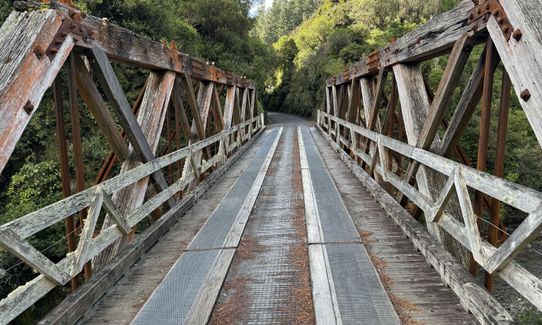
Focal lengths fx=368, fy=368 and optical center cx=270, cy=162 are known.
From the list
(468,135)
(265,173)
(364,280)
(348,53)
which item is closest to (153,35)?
(265,173)

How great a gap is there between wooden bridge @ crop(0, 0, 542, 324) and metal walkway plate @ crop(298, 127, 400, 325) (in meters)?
0.02

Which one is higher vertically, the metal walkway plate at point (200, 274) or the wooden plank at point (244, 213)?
the wooden plank at point (244, 213)

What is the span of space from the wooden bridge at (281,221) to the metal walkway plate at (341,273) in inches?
0.6

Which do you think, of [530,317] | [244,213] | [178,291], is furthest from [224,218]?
[530,317]

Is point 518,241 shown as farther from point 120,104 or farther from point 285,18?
point 285,18

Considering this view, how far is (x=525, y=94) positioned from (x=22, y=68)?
3.25 m

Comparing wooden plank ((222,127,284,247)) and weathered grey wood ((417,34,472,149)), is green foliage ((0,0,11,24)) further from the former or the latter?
weathered grey wood ((417,34,472,149))

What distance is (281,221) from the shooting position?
4.82m

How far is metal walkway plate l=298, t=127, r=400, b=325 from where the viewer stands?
2.63 meters

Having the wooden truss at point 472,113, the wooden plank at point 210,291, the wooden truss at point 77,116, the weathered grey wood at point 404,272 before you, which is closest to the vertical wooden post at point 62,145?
the wooden truss at point 77,116

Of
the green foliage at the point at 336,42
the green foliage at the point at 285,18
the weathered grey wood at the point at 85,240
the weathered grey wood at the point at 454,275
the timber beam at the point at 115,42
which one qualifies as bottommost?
the weathered grey wood at the point at 454,275

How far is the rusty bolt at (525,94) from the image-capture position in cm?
221

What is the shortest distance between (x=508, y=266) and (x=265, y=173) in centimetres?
617

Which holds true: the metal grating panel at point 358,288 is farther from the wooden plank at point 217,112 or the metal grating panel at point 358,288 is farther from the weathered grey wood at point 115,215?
the wooden plank at point 217,112
